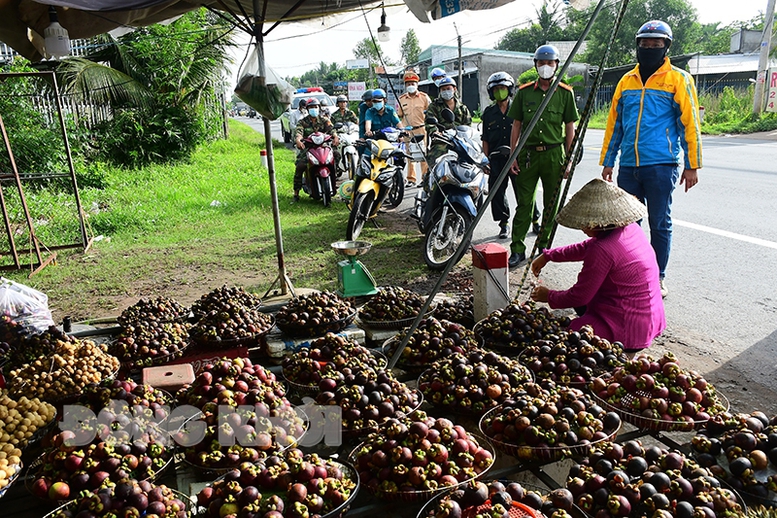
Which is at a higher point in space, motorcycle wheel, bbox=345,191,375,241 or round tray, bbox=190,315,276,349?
round tray, bbox=190,315,276,349

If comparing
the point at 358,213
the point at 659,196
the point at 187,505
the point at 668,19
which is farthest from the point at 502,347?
the point at 668,19

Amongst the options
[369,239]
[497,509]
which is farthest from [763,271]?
[497,509]

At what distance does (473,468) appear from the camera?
220cm

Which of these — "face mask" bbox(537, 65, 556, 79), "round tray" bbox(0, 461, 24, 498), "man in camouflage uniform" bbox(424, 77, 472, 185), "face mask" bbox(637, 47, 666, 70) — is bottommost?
"round tray" bbox(0, 461, 24, 498)

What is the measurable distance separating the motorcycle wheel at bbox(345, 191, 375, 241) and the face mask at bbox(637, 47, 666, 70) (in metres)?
3.54

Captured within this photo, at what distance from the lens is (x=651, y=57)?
4574 millimetres

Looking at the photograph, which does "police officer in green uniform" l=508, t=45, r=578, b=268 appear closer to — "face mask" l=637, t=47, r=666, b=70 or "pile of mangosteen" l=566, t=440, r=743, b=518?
"face mask" l=637, t=47, r=666, b=70

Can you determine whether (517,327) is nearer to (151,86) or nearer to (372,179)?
(372,179)

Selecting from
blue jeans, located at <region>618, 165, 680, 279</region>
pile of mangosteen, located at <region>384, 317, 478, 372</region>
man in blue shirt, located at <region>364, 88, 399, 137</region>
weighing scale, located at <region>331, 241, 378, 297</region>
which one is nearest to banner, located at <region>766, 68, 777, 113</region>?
man in blue shirt, located at <region>364, 88, 399, 137</region>

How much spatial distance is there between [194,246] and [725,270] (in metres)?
6.12

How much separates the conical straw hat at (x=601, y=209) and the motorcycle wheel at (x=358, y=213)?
3.73 m

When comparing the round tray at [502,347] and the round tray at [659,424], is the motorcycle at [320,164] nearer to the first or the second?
the round tray at [502,347]

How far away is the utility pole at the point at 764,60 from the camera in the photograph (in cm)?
1841

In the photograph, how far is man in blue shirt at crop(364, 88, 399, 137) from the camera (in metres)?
10.6
